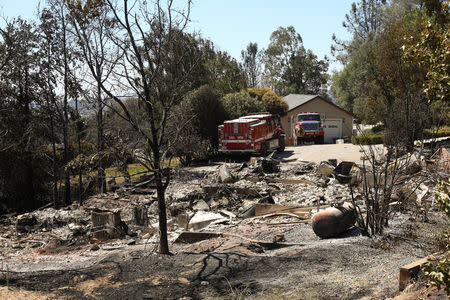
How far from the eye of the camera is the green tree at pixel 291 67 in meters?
70.1

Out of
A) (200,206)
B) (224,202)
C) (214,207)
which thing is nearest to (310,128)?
(224,202)

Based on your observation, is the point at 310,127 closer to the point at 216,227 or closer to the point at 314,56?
the point at 216,227

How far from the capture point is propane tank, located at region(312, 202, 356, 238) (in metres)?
9.14

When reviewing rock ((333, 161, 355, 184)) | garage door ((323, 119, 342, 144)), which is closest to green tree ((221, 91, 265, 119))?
garage door ((323, 119, 342, 144))

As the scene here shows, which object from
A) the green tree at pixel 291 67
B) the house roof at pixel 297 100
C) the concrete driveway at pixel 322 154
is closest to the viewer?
the concrete driveway at pixel 322 154

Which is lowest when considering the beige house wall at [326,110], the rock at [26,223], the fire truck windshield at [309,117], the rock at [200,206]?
the rock at [26,223]

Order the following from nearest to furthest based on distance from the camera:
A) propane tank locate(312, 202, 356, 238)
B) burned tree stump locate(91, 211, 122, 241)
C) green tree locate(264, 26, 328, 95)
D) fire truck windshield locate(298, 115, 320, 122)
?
propane tank locate(312, 202, 356, 238) → burned tree stump locate(91, 211, 122, 241) → fire truck windshield locate(298, 115, 320, 122) → green tree locate(264, 26, 328, 95)

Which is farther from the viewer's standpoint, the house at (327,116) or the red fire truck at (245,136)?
the house at (327,116)

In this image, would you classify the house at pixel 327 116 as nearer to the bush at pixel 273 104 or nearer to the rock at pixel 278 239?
the bush at pixel 273 104

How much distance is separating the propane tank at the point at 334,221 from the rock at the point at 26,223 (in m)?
11.2

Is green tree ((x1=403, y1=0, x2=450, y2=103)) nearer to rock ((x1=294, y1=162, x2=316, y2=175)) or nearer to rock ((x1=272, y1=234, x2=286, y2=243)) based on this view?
rock ((x1=272, y1=234, x2=286, y2=243))

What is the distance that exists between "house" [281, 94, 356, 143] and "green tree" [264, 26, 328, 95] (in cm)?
2467

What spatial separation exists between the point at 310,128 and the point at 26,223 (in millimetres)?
24886

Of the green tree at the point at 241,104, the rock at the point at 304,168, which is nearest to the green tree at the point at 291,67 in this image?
the green tree at the point at 241,104
